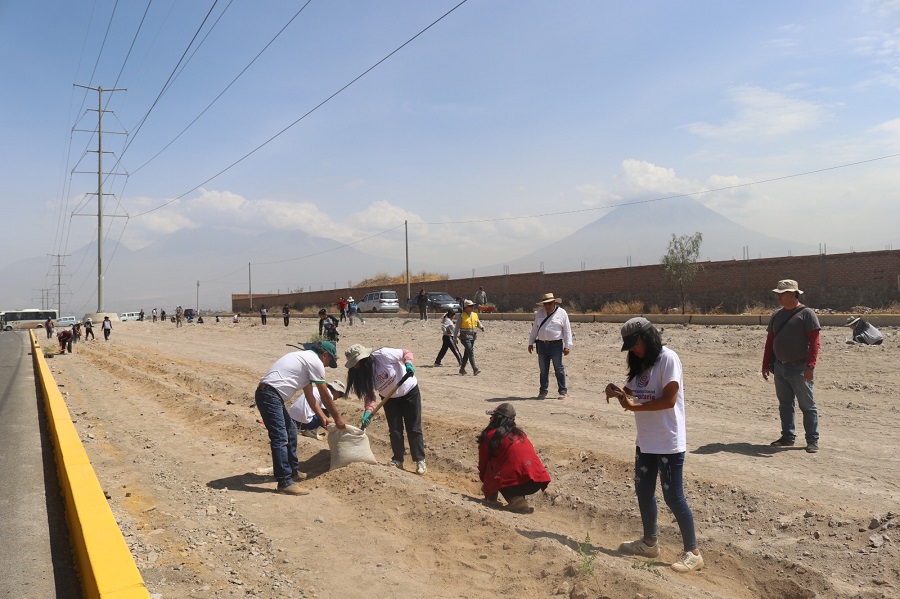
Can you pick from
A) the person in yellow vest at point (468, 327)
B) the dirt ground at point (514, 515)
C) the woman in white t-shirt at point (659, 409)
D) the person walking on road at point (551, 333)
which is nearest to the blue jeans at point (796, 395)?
the dirt ground at point (514, 515)

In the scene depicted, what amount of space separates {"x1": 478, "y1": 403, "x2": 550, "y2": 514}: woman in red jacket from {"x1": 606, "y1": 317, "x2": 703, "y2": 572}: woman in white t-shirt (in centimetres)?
166

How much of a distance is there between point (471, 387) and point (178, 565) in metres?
9.55

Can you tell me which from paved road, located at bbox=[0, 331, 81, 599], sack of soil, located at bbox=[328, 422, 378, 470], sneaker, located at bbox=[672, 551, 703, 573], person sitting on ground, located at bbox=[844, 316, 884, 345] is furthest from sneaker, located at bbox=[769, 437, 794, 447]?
person sitting on ground, located at bbox=[844, 316, 884, 345]

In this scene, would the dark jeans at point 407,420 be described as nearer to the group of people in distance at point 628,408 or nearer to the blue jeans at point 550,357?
the group of people in distance at point 628,408

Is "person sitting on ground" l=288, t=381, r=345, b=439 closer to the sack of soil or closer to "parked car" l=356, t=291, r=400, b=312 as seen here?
the sack of soil

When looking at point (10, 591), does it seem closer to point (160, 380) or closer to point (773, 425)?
point (773, 425)

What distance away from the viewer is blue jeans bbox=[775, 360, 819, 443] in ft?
25.3

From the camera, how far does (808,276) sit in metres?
28.4

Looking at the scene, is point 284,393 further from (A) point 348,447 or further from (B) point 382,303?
(B) point 382,303

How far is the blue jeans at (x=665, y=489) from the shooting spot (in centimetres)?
498

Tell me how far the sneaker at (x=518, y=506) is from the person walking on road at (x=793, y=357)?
3.09 meters

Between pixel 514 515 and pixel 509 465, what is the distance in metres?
0.45

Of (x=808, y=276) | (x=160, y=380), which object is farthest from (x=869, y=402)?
(x=808, y=276)

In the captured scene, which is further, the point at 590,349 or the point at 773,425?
the point at 590,349
